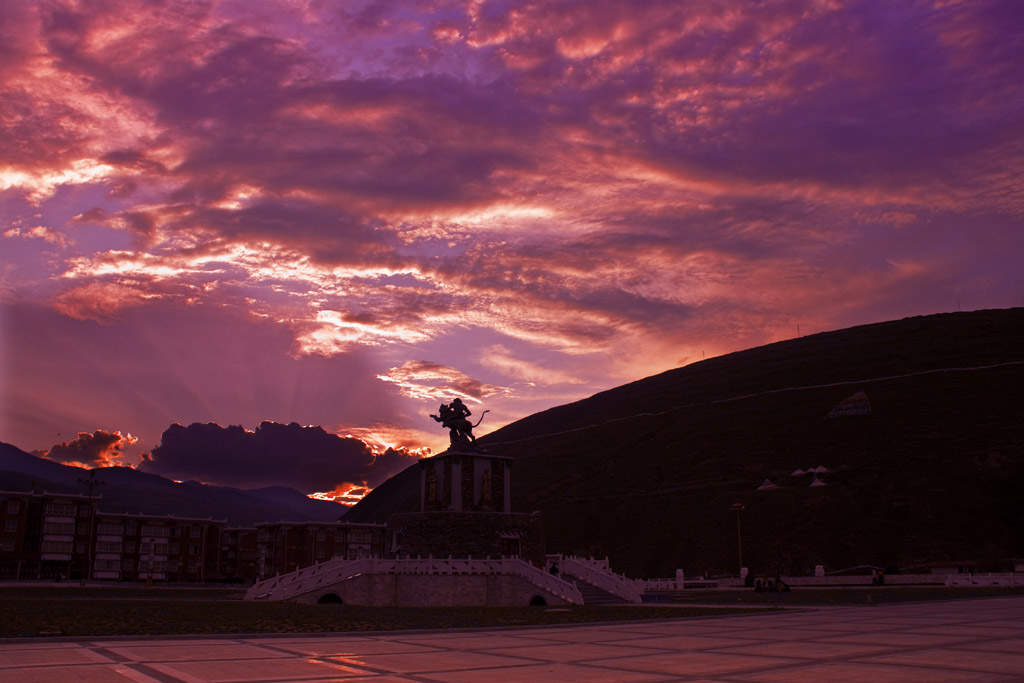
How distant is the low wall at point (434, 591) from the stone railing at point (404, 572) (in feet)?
0.88

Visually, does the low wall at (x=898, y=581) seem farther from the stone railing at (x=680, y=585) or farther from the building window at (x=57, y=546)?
the building window at (x=57, y=546)

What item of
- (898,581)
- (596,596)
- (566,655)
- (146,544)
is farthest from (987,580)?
(146,544)

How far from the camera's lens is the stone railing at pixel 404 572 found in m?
44.7

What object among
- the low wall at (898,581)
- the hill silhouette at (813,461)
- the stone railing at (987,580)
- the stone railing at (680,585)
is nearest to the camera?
the stone railing at (987,580)

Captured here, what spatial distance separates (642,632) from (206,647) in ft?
34.0

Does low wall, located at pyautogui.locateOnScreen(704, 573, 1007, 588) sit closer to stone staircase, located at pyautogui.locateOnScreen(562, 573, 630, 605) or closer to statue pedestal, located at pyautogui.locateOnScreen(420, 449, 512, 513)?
statue pedestal, located at pyautogui.locateOnScreen(420, 449, 512, 513)

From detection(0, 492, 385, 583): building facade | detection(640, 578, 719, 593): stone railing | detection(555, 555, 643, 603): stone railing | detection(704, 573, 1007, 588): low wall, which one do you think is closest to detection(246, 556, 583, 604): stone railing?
detection(555, 555, 643, 603): stone railing

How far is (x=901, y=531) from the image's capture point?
92812 millimetres

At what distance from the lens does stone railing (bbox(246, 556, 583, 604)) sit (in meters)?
44.7

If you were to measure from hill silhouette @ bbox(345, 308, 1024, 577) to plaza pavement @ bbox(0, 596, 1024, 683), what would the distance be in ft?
240

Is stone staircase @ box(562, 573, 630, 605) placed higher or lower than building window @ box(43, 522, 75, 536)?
lower

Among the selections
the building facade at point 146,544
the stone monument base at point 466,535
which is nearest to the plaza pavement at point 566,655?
the stone monument base at point 466,535

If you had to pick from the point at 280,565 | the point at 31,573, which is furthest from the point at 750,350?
the point at 31,573

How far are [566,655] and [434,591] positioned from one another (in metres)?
32.6
